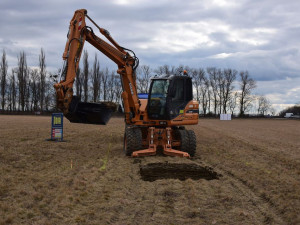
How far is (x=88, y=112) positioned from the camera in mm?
12641

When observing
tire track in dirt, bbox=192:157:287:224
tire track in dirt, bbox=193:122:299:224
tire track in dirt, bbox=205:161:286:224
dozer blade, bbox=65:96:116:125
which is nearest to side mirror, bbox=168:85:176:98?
dozer blade, bbox=65:96:116:125

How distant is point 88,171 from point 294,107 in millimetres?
126925

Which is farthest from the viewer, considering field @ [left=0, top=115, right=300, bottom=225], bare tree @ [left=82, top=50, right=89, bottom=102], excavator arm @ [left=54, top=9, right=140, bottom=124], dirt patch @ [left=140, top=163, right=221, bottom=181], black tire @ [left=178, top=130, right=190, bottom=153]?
bare tree @ [left=82, top=50, right=89, bottom=102]

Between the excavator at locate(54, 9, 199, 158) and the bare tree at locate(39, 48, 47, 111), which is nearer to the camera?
the excavator at locate(54, 9, 199, 158)

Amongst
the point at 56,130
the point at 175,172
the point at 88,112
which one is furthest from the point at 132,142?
the point at 56,130

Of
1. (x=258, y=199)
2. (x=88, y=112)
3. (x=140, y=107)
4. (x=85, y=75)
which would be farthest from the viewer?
(x=85, y=75)

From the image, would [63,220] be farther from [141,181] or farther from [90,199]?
[141,181]

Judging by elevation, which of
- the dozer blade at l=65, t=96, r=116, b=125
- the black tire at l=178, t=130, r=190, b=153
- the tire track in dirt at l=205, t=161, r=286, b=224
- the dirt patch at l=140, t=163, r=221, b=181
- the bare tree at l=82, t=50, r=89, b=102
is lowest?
the tire track in dirt at l=205, t=161, r=286, b=224

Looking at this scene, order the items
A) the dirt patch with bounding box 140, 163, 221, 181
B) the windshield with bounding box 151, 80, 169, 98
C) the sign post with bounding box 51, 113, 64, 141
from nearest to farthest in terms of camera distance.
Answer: the dirt patch with bounding box 140, 163, 221, 181, the windshield with bounding box 151, 80, 169, 98, the sign post with bounding box 51, 113, 64, 141

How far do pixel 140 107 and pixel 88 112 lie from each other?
199 cm

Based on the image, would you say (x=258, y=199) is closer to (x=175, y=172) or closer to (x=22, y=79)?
(x=175, y=172)

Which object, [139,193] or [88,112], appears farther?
[88,112]

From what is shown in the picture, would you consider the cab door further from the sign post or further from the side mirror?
the sign post

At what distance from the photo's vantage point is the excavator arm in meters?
11.5
